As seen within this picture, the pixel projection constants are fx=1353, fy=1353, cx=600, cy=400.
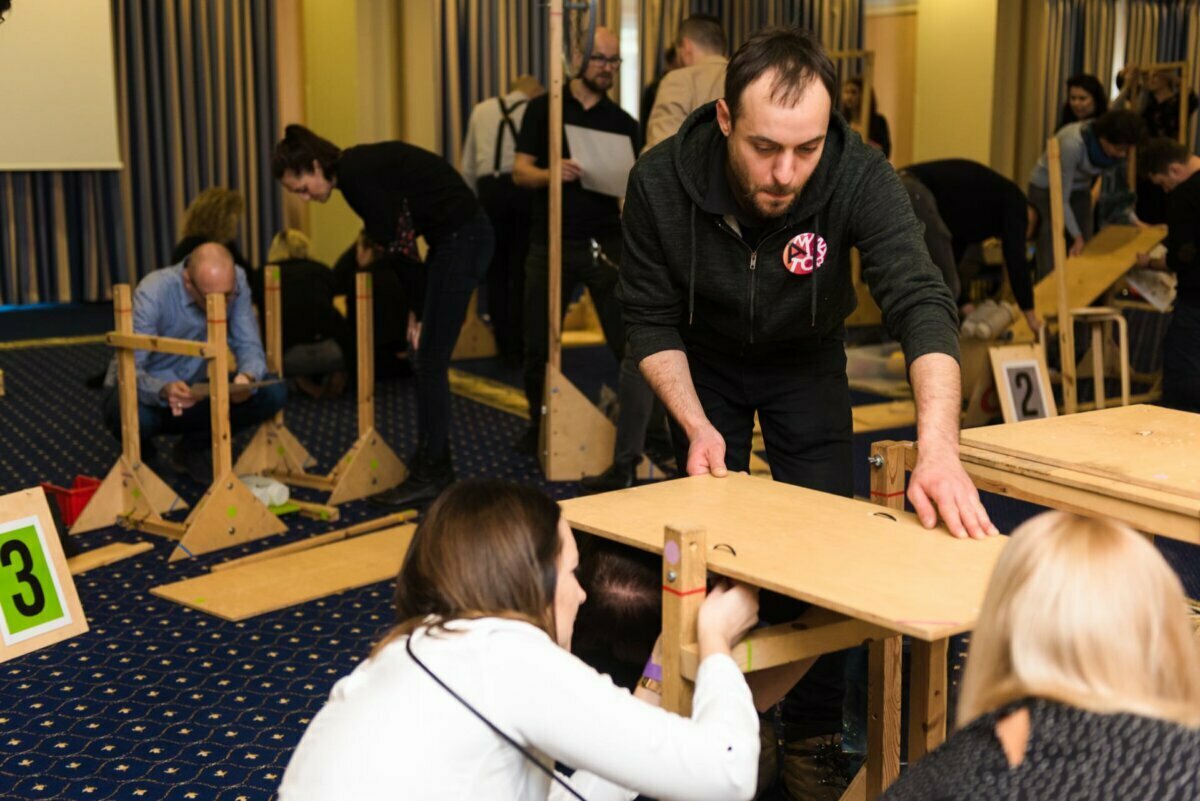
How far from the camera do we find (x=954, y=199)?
520 centimetres

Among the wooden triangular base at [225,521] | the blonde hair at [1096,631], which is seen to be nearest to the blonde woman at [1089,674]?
the blonde hair at [1096,631]

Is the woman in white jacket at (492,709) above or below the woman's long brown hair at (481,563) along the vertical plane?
below

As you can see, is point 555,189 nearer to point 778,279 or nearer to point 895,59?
point 778,279

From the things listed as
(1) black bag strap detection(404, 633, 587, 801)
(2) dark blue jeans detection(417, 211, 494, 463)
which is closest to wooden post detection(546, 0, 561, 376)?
(2) dark blue jeans detection(417, 211, 494, 463)

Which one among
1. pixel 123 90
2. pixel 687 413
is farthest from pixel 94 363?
pixel 687 413

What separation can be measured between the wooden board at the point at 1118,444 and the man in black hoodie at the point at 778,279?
0.56 feet

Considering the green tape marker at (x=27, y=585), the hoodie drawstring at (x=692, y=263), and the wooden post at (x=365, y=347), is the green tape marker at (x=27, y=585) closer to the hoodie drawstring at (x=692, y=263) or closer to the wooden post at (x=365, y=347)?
the wooden post at (x=365, y=347)

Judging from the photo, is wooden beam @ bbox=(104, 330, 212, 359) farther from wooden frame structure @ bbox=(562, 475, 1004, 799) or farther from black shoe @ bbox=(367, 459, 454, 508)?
wooden frame structure @ bbox=(562, 475, 1004, 799)

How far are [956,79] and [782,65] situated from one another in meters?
6.96

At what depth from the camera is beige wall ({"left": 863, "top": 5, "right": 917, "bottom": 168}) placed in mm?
10586

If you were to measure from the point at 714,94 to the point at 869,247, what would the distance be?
213 centimetres

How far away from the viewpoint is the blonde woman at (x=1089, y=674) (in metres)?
1.09

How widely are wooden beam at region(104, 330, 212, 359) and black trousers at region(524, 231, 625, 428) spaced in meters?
1.27

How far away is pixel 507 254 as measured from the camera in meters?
6.11
